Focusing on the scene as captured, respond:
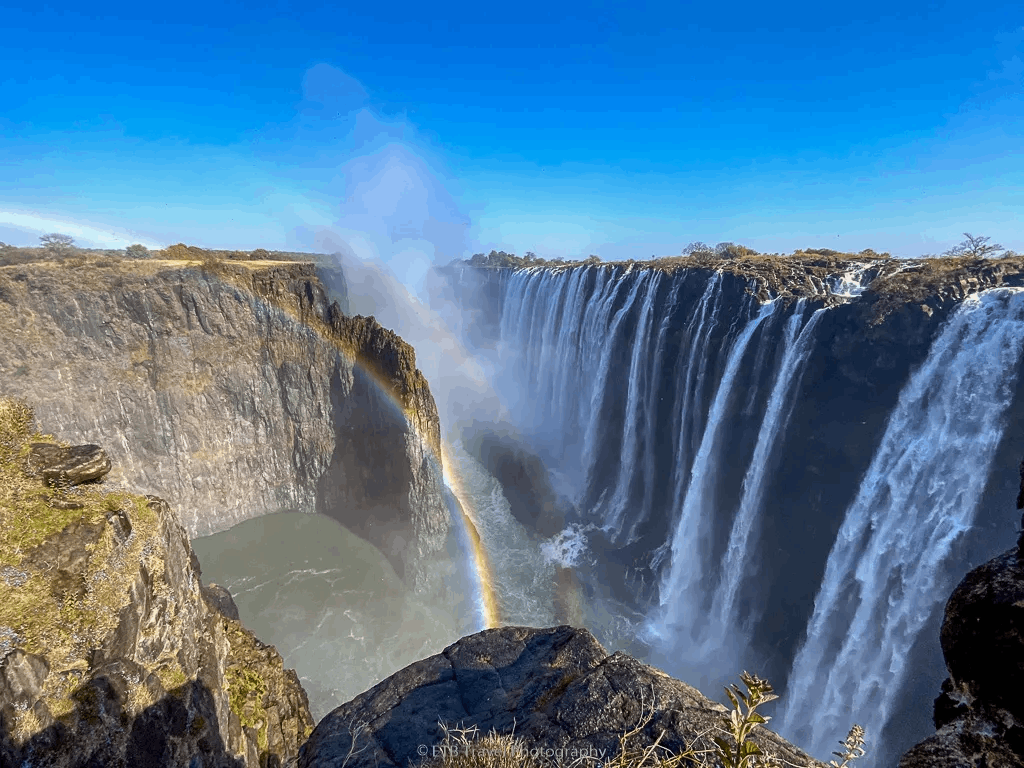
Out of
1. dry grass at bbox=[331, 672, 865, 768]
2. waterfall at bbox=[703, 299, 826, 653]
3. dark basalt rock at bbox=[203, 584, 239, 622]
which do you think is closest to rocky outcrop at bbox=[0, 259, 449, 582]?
dark basalt rock at bbox=[203, 584, 239, 622]

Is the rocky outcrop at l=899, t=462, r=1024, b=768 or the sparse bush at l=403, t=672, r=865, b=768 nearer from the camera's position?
the sparse bush at l=403, t=672, r=865, b=768

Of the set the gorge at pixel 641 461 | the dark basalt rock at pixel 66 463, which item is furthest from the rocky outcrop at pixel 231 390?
the dark basalt rock at pixel 66 463

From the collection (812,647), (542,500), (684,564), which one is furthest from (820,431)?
(542,500)

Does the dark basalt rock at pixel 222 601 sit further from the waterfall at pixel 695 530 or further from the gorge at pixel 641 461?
the waterfall at pixel 695 530

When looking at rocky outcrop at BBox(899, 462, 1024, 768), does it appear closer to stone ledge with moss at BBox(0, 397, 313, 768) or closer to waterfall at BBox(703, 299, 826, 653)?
stone ledge with moss at BBox(0, 397, 313, 768)

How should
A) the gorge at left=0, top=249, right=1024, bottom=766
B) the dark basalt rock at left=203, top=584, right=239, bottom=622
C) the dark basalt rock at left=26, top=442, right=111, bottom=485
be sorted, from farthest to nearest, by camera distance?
1. the gorge at left=0, top=249, right=1024, bottom=766
2. the dark basalt rock at left=203, top=584, right=239, bottom=622
3. the dark basalt rock at left=26, top=442, right=111, bottom=485

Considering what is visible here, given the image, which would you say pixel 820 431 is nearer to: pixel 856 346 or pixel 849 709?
pixel 856 346
